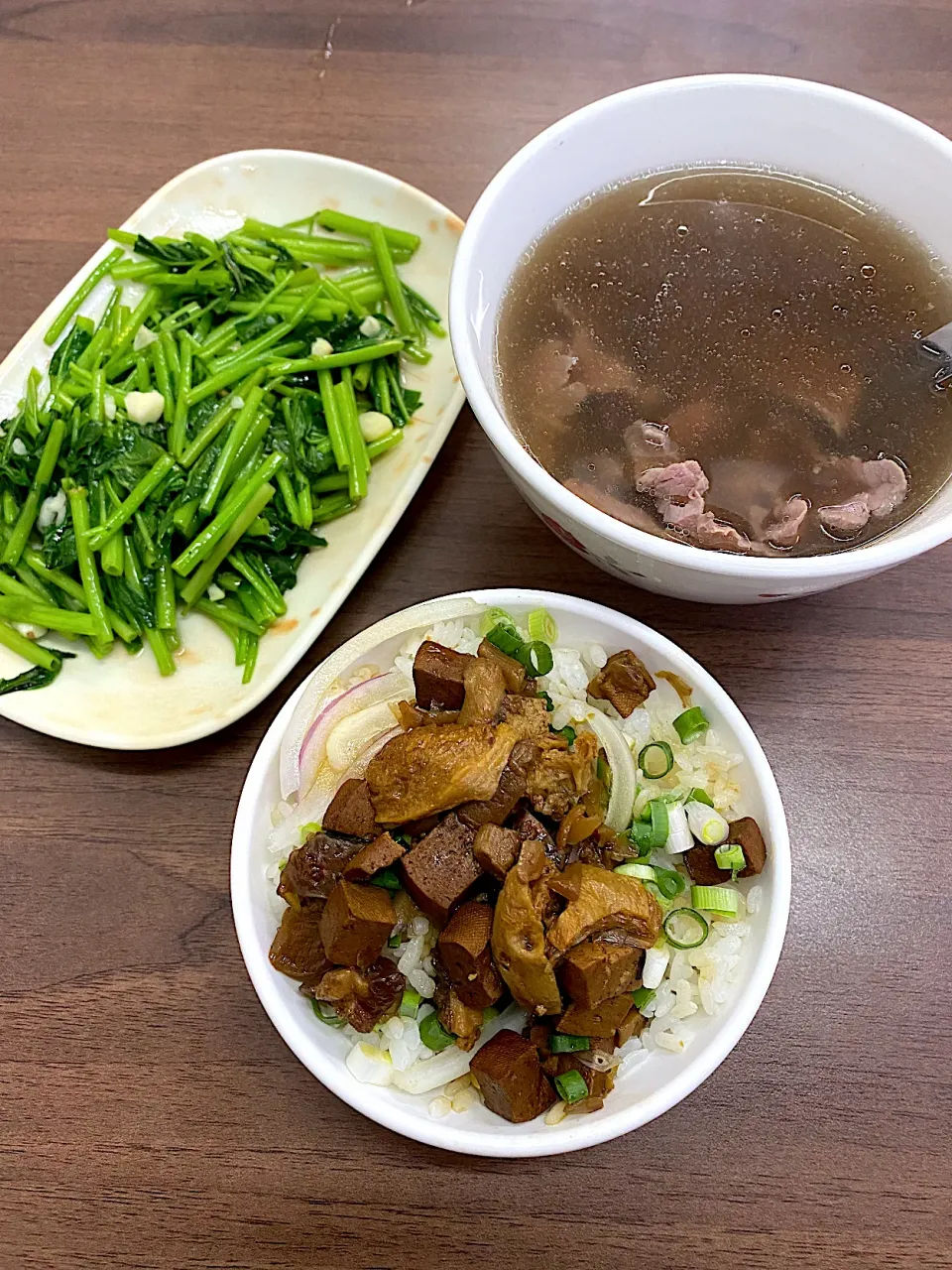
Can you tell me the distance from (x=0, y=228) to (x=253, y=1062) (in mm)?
1832

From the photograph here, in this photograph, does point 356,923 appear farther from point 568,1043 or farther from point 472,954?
point 568,1043

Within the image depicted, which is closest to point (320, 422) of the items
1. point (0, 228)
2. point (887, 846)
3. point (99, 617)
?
point (99, 617)

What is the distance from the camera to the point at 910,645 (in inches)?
68.9

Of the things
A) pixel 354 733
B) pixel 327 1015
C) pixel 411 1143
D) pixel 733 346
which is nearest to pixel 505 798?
pixel 354 733

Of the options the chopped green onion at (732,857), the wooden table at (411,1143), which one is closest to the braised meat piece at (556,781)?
the chopped green onion at (732,857)

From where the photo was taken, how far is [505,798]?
1.33 meters

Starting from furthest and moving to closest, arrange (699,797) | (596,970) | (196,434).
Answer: (196,434) < (699,797) < (596,970)

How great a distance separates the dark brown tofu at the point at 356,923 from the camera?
49.9 inches

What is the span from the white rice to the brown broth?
31cm

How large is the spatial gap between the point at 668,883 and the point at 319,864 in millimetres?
505

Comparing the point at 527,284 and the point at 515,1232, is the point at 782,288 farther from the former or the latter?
the point at 515,1232

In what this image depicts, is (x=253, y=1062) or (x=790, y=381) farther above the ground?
(x=790, y=381)

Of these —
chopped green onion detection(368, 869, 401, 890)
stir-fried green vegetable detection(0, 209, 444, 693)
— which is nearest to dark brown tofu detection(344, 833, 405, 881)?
chopped green onion detection(368, 869, 401, 890)

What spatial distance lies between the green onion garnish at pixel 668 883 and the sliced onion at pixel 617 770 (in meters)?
0.09
